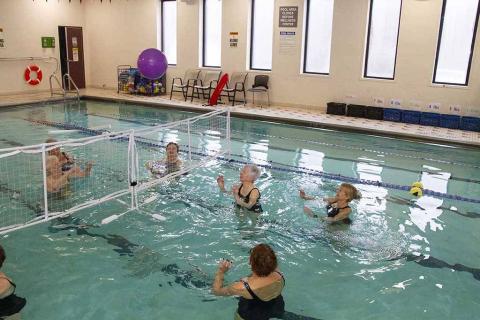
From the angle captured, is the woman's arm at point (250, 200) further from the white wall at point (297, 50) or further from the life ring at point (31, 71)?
the life ring at point (31, 71)

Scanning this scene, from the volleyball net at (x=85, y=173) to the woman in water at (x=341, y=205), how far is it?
1980mm

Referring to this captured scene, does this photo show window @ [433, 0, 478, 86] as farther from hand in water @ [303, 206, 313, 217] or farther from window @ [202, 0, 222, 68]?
hand in water @ [303, 206, 313, 217]


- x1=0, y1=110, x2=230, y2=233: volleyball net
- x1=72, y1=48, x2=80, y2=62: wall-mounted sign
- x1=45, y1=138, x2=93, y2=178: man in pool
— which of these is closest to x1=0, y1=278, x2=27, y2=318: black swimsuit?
x1=0, y1=110, x2=230, y2=233: volleyball net

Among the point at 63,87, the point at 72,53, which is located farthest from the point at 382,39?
the point at 72,53

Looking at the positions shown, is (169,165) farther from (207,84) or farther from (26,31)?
(26,31)

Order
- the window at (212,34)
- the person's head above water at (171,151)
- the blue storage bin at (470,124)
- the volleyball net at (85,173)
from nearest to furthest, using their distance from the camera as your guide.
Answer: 1. the volleyball net at (85,173)
2. the person's head above water at (171,151)
3. the blue storage bin at (470,124)
4. the window at (212,34)

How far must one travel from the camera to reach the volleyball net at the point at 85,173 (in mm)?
4750

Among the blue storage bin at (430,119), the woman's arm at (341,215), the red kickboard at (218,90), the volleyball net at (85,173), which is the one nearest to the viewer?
the volleyball net at (85,173)

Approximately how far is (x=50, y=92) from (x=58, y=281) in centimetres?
1280

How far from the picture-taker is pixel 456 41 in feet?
36.1

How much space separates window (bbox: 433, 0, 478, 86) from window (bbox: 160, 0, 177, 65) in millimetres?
8372

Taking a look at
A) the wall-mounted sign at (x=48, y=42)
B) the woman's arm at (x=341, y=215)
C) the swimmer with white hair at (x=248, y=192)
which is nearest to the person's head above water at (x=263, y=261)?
the swimmer with white hair at (x=248, y=192)

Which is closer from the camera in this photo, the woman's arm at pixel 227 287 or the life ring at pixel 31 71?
the woman's arm at pixel 227 287

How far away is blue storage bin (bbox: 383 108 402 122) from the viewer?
1152 centimetres
